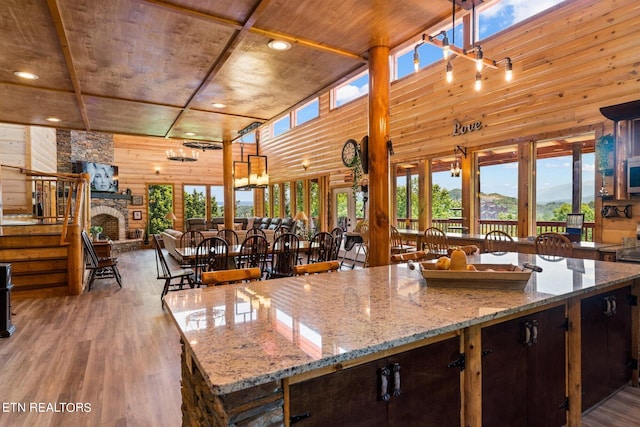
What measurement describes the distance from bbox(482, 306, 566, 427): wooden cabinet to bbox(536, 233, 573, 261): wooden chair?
2.35 m

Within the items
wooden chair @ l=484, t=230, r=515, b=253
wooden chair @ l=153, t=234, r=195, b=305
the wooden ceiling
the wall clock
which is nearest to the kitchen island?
the wooden ceiling

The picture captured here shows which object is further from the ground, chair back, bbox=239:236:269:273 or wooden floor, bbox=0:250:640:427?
chair back, bbox=239:236:269:273

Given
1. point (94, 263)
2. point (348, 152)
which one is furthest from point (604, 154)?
point (94, 263)

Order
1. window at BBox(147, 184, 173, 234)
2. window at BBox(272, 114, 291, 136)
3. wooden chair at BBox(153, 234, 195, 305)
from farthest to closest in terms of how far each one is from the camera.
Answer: window at BBox(147, 184, 173, 234)
window at BBox(272, 114, 291, 136)
wooden chair at BBox(153, 234, 195, 305)

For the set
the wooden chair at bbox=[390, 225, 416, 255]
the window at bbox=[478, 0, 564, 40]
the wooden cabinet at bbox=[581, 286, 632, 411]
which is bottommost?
the wooden cabinet at bbox=[581, 286, 632, 411]

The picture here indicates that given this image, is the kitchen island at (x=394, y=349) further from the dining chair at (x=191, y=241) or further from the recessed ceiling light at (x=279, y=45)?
the dining chair at (x=191, y=241)

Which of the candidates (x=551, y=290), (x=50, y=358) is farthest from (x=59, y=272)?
(x=551, y=290)

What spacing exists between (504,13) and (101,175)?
39.5 ft

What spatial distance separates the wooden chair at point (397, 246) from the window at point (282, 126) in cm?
762

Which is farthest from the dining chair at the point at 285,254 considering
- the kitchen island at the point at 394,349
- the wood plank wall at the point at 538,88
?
the wood plank wall at the point at 538,88

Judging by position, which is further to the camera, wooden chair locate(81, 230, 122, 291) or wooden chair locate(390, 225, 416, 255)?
wooden chair locate(390, 225, 416, 255)

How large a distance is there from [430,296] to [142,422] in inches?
78.5

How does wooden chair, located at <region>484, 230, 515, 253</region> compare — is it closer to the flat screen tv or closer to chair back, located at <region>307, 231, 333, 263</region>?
chair back, located at <region>307, 231, 333, 263</region>

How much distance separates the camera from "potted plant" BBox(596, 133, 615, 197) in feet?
14.1
